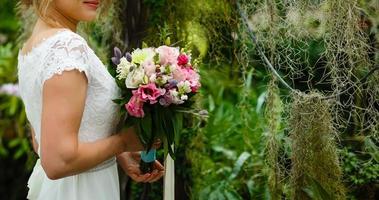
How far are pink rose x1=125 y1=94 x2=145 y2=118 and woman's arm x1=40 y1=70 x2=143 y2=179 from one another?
0.14m

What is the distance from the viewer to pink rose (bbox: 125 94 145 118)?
6.08 feet

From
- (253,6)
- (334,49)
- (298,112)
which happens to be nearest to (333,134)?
(298,112)

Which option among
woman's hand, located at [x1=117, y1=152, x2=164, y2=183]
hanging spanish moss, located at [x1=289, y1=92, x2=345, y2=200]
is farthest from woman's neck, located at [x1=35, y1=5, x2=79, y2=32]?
hanging spanish moss, located at [x1=289, y1=92, x2=345, y2=200]

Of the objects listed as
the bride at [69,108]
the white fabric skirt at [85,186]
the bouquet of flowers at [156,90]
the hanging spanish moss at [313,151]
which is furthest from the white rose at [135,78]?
the hanging spanish moss at [313,151]

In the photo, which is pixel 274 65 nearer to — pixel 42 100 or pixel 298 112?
pixel 298 112

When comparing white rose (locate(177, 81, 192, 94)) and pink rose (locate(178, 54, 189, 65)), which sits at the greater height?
pink rose (locate(178, 54, 189, 65))

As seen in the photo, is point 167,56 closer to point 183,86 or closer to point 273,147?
point 183,86

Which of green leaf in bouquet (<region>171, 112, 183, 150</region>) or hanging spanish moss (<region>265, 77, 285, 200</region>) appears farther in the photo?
hanging spanish moss (<region>265, 77, 285, 200</region>)

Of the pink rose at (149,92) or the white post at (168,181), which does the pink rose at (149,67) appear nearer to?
the pink rose at (149,92)

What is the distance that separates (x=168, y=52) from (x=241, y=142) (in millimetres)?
1812

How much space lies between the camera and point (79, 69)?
5.87 feet

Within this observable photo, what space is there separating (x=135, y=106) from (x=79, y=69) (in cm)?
20

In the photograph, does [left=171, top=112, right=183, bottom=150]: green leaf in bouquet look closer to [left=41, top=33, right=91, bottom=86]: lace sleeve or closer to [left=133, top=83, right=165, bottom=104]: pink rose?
[left=133, top=83, right=165, bottom=104]: pink rose

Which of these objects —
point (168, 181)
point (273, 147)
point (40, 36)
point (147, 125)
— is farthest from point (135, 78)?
point (273, 147)
